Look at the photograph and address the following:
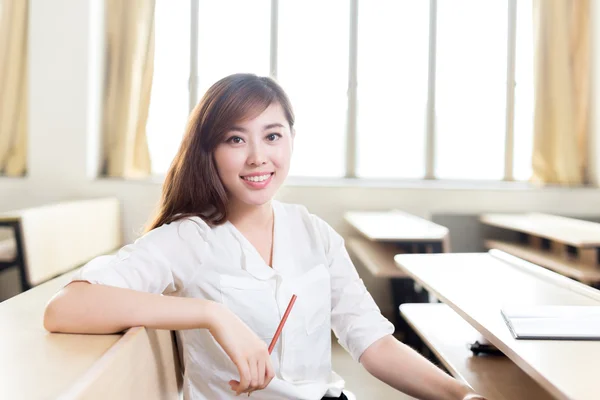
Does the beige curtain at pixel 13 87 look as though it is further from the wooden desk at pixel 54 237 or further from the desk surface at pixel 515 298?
the desk surface at pixel 515 298

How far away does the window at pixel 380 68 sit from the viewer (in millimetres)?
5008

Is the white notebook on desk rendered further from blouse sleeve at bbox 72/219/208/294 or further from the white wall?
the white wall

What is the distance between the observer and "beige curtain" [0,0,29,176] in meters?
4.59

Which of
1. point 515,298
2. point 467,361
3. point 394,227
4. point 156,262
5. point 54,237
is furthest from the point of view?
point 394,227

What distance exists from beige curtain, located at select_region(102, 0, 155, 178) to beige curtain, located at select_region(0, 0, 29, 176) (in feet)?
2.03

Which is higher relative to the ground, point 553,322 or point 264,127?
point 264,127

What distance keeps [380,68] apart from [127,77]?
2.04m

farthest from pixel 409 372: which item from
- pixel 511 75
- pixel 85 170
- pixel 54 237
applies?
pixel 511 75

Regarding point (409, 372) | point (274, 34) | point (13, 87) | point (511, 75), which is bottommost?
point (409, 372)

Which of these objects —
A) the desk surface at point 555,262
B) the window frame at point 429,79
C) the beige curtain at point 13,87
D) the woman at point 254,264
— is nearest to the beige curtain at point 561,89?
the window frame at point 429,79

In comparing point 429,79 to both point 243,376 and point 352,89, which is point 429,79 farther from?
point 243,376

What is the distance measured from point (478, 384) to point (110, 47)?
405 cm

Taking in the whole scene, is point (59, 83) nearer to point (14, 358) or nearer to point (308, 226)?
point (308, 226)

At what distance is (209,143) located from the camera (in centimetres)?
→ 134
